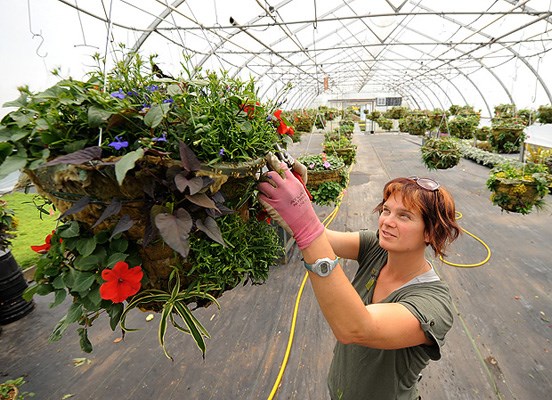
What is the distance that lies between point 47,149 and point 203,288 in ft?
1.48

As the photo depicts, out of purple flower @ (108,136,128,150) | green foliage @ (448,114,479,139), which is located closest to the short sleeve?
purple flower @ (108,136,128,150)

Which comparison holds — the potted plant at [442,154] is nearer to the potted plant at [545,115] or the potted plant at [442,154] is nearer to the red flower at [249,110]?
the potted plant at [545,115]

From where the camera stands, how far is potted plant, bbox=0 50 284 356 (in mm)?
566

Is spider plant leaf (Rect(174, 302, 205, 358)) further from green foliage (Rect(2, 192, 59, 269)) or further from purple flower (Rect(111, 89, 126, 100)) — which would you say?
green foliage (Rect(2, 192, 59, 269))

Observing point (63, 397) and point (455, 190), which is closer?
point (63, 397)

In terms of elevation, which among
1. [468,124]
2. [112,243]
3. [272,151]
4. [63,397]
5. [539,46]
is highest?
[539,46]

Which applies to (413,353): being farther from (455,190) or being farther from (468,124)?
(468,124)

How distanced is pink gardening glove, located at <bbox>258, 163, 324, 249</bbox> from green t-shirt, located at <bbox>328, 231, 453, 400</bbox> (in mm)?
336

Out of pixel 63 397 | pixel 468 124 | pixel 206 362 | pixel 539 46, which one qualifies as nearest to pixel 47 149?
pixel 206 362

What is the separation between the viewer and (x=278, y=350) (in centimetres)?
218

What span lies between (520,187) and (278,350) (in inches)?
108

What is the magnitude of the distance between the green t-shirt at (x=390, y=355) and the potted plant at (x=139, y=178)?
527mm

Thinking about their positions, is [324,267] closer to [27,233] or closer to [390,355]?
[390,355]

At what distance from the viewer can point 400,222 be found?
93 cm
